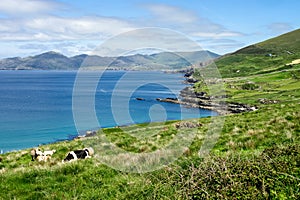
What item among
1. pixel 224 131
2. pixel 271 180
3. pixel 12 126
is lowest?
pixel 12 126

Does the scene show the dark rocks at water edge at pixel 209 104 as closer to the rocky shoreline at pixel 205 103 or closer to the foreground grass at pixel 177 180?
the rocky shoreline at pixel 205 103

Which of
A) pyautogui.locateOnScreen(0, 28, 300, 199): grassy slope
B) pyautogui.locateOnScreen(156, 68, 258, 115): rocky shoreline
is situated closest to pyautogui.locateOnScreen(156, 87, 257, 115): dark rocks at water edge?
pyautogui.locateOnScreen(156, 68, 258, 115): rocky shoreline

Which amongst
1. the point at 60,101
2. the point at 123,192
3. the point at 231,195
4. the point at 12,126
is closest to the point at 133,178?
the point at 123,192

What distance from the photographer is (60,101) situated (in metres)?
151

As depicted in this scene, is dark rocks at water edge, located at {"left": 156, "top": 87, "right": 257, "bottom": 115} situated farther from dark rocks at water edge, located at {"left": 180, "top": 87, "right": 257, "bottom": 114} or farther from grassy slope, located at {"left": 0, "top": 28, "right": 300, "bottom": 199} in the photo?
grassy slope, located at {"left": 0, "top": 28, "right": 300, "bottom": 199}

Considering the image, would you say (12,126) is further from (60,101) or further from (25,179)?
(25,179)

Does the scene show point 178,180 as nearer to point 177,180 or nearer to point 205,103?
point 177,180

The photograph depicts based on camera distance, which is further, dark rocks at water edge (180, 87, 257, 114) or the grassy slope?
dark rocks at water edge (180, 87, 257, 114)

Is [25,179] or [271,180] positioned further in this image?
[25,179]

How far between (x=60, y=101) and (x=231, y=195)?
15212 centimetres

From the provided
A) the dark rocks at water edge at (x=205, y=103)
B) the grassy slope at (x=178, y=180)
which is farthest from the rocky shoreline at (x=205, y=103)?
the grassy slope at (x=178, y=180)

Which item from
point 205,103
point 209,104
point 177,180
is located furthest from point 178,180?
point 205,103

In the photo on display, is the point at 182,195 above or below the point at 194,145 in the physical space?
above

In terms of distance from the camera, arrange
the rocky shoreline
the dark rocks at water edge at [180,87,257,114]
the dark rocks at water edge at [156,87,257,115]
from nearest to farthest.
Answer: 1. the dark rocks at water edge at [180,87,257,114]
2. the rocky shoreline
3. the dark rocks at water edge at [156,87,257,115]
